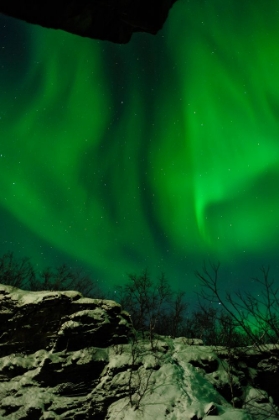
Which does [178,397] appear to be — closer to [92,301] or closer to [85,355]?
[85,355]

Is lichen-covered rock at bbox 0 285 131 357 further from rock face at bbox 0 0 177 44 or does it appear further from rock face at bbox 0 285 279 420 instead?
rock face at bbox 0 0 177 44

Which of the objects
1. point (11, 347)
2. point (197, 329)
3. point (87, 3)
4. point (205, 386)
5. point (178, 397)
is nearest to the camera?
point (87, 3)

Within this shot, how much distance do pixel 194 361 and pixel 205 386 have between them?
287cm

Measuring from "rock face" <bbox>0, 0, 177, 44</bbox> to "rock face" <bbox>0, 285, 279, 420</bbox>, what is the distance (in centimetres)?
1729

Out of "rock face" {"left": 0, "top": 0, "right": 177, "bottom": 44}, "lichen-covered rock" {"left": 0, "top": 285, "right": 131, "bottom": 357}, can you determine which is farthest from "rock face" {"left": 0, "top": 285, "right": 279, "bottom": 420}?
"rock face" {"left": 0, "top": 0, "right": 177, "bottom": 44}

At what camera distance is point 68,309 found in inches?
857

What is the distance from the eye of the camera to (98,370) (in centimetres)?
1997

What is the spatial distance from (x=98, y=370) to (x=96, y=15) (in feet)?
66.8

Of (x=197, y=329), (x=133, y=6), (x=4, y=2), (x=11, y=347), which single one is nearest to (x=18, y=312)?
(x=11, y=347)

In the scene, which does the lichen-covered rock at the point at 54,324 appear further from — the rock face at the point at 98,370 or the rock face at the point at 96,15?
the rock face at the point at 96,15

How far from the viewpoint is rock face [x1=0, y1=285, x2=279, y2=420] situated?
57.6ft

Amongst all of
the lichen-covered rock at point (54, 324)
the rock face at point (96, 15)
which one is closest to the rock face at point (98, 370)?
the lichen-covered rock at point (54, 324)

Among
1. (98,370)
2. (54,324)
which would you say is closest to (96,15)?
(54,324)

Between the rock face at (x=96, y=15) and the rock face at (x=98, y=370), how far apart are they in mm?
17286
